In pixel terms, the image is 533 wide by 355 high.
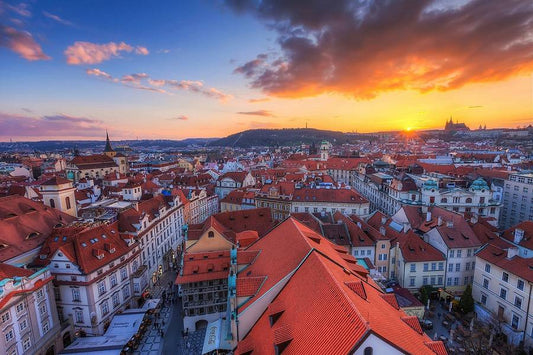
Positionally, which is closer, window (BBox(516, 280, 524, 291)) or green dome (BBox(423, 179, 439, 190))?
window (BBox(516, 280, 524, 291))

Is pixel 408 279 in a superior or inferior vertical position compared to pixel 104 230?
inferior

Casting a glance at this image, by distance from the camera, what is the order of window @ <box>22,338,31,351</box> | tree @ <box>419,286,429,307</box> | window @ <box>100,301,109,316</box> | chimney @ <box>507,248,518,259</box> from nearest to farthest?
window @ <box>22,338,31,351</box>, window @ <box>100,301,109,316</box>, chimney @ <box>507,248,518,259</box>, tree @ <box>419,286,429,307</box>

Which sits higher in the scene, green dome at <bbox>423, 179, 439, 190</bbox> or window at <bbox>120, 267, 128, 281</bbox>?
green dome at <bbox>423, 179, 439, 190</bbox>

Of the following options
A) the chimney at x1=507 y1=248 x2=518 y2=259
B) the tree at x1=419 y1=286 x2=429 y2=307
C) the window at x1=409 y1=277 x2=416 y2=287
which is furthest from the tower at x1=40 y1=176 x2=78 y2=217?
the chimney at x1=507 y1=248 x2=518 y2=259

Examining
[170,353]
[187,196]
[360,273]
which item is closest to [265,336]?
[360,273]

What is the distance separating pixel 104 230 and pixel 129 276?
22.4 ft

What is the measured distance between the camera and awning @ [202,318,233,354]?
2495cm

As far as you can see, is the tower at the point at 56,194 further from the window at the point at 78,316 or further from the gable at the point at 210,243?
the gable at the point at 210,243

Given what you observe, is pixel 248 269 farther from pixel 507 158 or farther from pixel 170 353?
pixel 507 158

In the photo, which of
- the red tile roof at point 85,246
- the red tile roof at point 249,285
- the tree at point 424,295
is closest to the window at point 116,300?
the red tile roof at point 85,246

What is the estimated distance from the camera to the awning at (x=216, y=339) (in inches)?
982

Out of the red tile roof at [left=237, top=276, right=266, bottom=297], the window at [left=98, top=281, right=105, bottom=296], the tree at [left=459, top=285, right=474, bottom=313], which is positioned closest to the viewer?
the red tile roof at [left=237, top=276, right=266, bottom=297]

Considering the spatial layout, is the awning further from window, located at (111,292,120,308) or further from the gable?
window, located at (111,292,120,308)

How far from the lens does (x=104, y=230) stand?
36.1 meters
